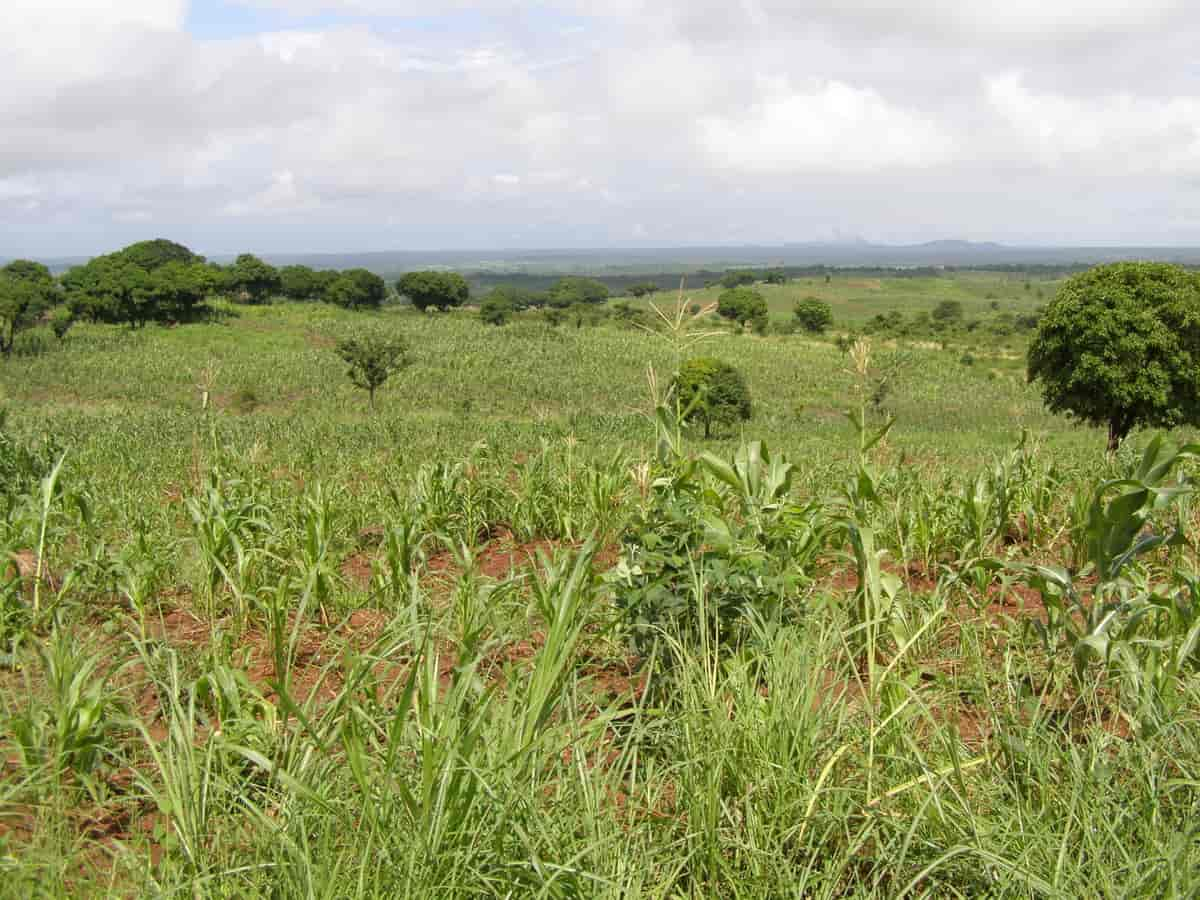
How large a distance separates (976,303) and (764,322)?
57442 millimetres

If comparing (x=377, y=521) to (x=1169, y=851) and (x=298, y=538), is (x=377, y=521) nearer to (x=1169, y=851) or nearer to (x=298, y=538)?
(x=298, y=538)

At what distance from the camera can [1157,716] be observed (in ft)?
7.33

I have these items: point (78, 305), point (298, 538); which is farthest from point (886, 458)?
point (78, 305)

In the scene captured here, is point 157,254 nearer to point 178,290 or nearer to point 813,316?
point 178,290

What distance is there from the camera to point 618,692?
295 cm

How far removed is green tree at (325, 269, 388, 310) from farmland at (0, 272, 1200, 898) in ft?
237

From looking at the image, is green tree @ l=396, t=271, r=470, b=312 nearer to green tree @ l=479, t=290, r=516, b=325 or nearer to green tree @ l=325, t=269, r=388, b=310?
green tree @ l=325, t=269, r=388, b=310

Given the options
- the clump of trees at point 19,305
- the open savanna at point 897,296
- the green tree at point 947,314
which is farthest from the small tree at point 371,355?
the open savanna at point 897,296

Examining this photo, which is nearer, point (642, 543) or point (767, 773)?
point (767, 773)

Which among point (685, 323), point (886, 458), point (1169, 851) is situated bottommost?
point (886, 458)

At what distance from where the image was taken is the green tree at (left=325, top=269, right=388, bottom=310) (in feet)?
244

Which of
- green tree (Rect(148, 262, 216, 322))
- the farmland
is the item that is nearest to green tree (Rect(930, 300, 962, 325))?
green tree (Rect(148, 262, 216, 322))

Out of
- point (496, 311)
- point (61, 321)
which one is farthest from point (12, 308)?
point (496, 311)

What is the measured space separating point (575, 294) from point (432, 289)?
112 ft
